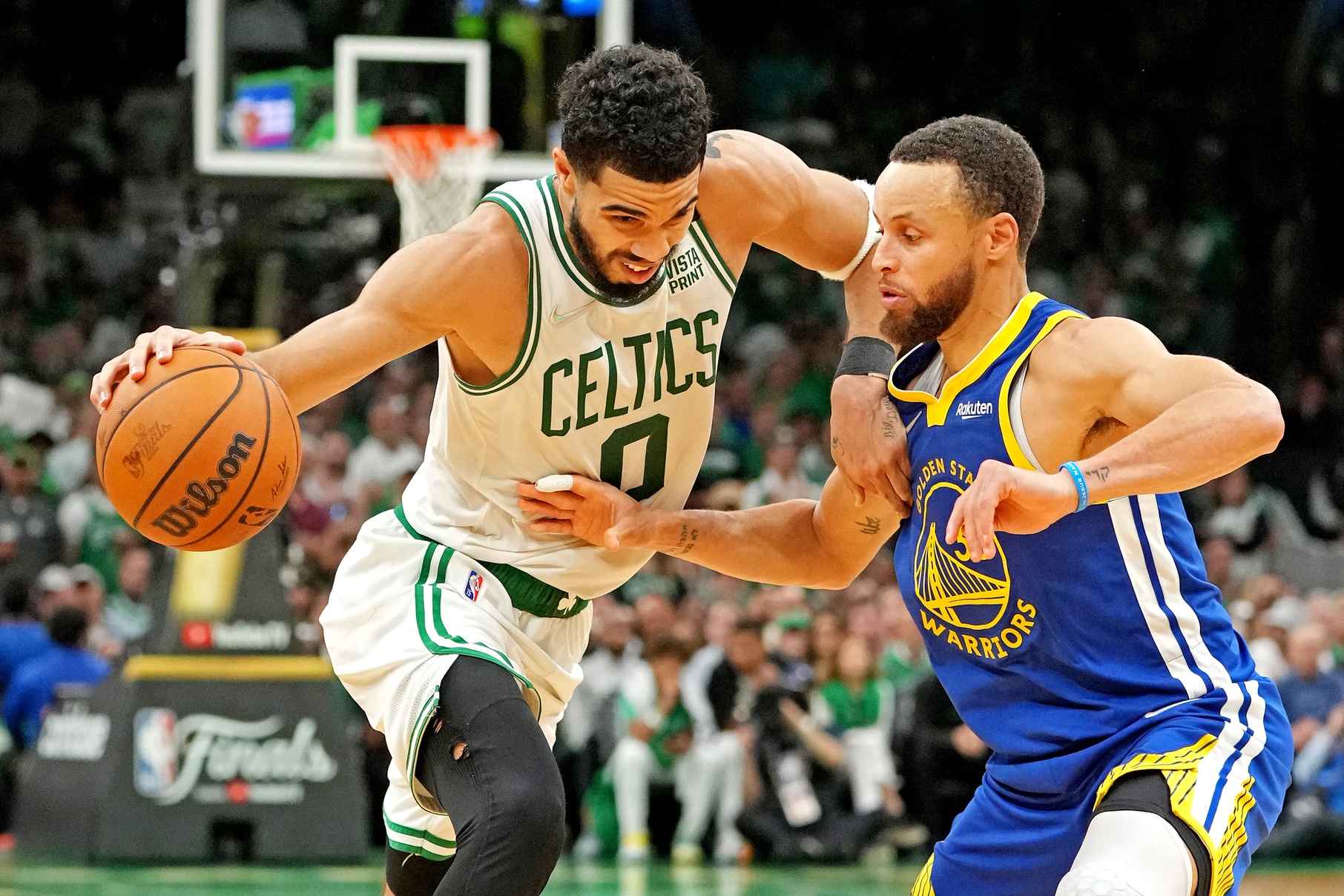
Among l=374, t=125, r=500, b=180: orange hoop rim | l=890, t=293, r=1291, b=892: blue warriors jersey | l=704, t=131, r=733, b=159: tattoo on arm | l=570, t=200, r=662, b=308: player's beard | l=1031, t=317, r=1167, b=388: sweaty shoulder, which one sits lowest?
l=890, t=293, r=1291, b=892: blue warriors jersey

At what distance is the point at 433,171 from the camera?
9.73 m

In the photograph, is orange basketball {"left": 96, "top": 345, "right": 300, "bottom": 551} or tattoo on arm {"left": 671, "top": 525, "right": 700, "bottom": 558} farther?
tattoo on arm {"left": 671, "top": 525, "right": 700, "bottom": 558}

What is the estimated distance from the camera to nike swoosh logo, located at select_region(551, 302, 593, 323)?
417 cm

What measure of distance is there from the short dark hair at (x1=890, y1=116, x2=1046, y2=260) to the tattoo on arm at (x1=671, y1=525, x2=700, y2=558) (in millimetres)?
1153

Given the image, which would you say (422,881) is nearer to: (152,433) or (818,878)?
(152,433)

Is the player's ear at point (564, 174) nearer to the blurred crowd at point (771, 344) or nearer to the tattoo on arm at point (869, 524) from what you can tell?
the tattoo on arm at point (869, 524)

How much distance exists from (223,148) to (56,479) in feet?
17.9

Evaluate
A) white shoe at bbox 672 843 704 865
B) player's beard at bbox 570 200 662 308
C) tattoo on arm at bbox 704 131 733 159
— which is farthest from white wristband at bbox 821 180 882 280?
white shoe at bbox 672 843 704 865

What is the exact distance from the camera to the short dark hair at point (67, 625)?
37.8ft

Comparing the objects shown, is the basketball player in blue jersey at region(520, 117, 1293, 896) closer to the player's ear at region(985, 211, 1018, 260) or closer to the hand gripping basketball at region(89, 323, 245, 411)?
the player's ear at region(985, 211, 1018, 260)

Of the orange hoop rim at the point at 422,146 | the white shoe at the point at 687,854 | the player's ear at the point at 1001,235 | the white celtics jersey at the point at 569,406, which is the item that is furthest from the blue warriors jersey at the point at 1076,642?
the white shoe at the point at 687,854

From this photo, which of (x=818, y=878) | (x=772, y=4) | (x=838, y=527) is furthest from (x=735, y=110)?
(x=838, y=527)

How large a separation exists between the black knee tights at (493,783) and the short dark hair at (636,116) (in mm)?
1251

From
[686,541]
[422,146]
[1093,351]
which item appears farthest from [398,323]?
[422,146]
